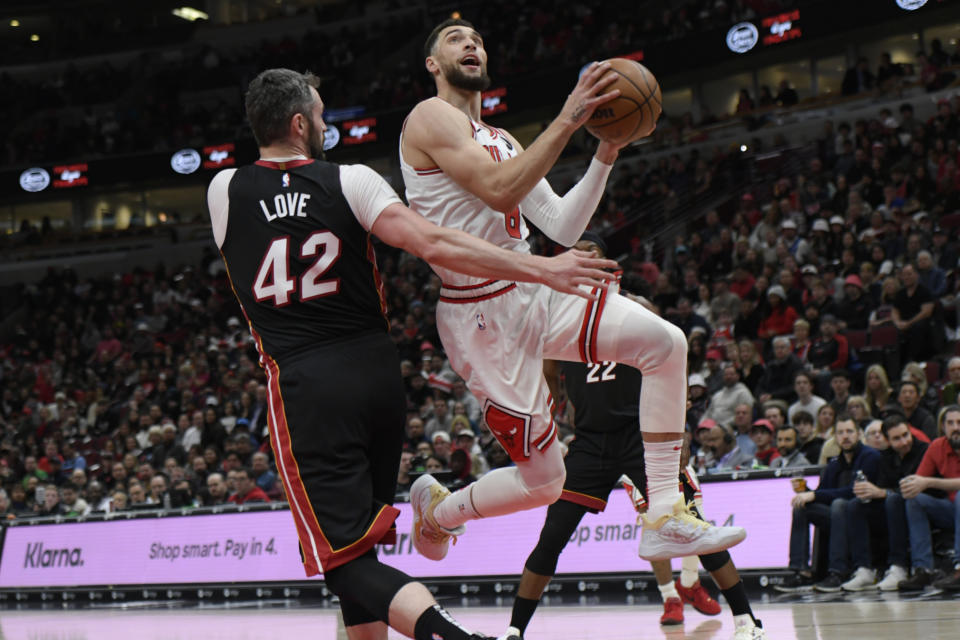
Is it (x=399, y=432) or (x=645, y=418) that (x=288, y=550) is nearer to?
(x=645, y=418)

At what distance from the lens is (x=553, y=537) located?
19.9 ft

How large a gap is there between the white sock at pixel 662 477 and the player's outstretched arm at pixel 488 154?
1.42m

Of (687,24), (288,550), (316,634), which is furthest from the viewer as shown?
(687,24)

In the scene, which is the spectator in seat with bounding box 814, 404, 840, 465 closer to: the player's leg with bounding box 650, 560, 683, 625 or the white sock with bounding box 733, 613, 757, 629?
the player's leg with bounding box 650, 560, 683, 625

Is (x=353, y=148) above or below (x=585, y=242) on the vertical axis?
above

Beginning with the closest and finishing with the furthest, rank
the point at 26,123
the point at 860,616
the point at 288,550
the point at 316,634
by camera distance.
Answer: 1. the point at 860,616
2. the point at 316,634
3. the point at 288,550
4. the point at 26,123

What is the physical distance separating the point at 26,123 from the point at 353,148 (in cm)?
1110

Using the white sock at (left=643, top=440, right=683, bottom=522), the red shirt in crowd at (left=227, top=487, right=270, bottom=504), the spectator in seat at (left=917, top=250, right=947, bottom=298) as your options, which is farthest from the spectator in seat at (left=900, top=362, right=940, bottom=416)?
the red shirt in crowd at (left=227, top=487, right=270, bottom=504)

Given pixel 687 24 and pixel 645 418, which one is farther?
pixel 687 24

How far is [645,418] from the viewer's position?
16.5 ft

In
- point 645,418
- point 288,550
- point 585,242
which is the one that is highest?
point 585,242

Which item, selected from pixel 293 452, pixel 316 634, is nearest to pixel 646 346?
pixel 293 452

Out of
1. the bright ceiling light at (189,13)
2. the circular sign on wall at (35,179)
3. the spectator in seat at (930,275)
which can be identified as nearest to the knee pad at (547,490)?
the spectator in seat at (930,275)

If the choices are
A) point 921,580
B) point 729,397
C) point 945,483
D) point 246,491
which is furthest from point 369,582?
point 246,491
